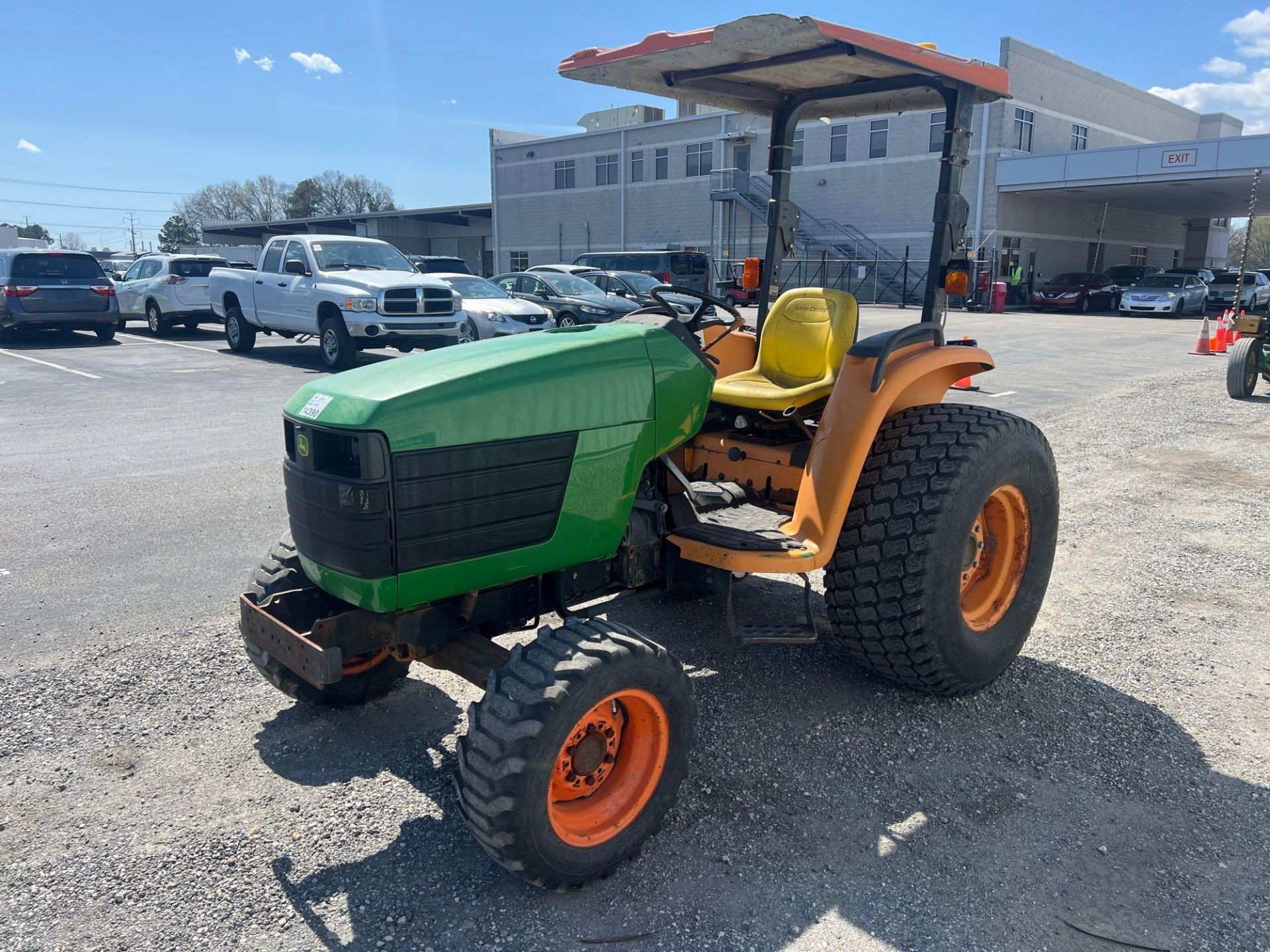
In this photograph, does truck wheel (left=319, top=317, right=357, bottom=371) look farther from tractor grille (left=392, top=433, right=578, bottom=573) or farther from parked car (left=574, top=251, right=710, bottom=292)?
parked car (left=574, top=251, right=710, bottom=292)

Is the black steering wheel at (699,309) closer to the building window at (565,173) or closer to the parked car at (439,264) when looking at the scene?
the parked car at (439,264)

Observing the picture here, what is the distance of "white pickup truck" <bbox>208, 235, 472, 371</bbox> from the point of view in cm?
1352

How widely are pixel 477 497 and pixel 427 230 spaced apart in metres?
62.2

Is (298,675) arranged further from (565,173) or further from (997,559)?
(565,173)

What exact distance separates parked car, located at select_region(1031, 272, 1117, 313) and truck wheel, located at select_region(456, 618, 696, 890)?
33.7m

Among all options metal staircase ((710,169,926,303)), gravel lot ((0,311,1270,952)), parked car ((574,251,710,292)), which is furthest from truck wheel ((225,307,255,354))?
metal staircase ((710,169,926,303))

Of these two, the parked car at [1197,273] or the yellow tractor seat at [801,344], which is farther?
the parked car at [1197,273]

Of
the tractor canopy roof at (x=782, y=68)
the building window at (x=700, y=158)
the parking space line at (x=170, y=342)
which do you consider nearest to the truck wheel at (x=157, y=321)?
the parking space line at (x=170, y=342)

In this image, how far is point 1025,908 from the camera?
8.72 ft

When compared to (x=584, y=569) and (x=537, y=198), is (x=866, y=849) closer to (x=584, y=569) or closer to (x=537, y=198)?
(x=584, y=569)

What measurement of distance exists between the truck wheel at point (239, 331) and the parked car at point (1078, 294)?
26944mm

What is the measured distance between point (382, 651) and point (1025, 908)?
219 centimetres

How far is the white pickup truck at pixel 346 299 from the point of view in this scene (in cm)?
1352

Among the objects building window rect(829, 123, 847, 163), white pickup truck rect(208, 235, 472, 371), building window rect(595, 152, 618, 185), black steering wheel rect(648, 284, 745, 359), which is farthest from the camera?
building window rect(595, 152, 618, 185)
